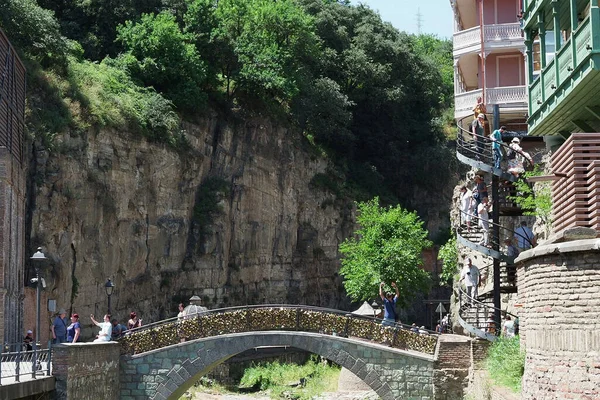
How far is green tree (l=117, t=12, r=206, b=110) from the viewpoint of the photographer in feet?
182

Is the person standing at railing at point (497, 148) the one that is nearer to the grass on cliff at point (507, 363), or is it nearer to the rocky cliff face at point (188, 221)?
the grass on cliff at point (507, 363)

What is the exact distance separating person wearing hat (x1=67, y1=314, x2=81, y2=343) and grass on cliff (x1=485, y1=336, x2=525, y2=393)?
11.2m

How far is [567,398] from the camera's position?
17969 millimetres

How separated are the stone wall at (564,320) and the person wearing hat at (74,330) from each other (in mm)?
15120

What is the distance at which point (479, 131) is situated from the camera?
1289 inches

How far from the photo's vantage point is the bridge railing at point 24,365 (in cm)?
2478

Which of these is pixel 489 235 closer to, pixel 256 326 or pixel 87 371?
pixel 256 326

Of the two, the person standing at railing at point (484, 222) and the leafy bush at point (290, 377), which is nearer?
the person standing at railing at point (484, 222)

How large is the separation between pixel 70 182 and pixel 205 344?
13.2 m

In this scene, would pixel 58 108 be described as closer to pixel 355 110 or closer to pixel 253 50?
pixel 253 50

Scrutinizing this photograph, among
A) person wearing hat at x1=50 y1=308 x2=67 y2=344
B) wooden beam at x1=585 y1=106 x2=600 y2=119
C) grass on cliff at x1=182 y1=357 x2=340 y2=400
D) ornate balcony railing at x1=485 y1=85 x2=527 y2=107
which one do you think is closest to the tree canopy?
grass on cliff at x1=182 y1=357 x2=340 y2=400

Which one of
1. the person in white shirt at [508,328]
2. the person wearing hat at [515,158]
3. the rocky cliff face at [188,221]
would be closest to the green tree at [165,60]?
the rocky cliff face at [188,221]

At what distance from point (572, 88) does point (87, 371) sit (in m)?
15.6

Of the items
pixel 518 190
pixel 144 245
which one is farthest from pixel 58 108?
pixel 518 190
